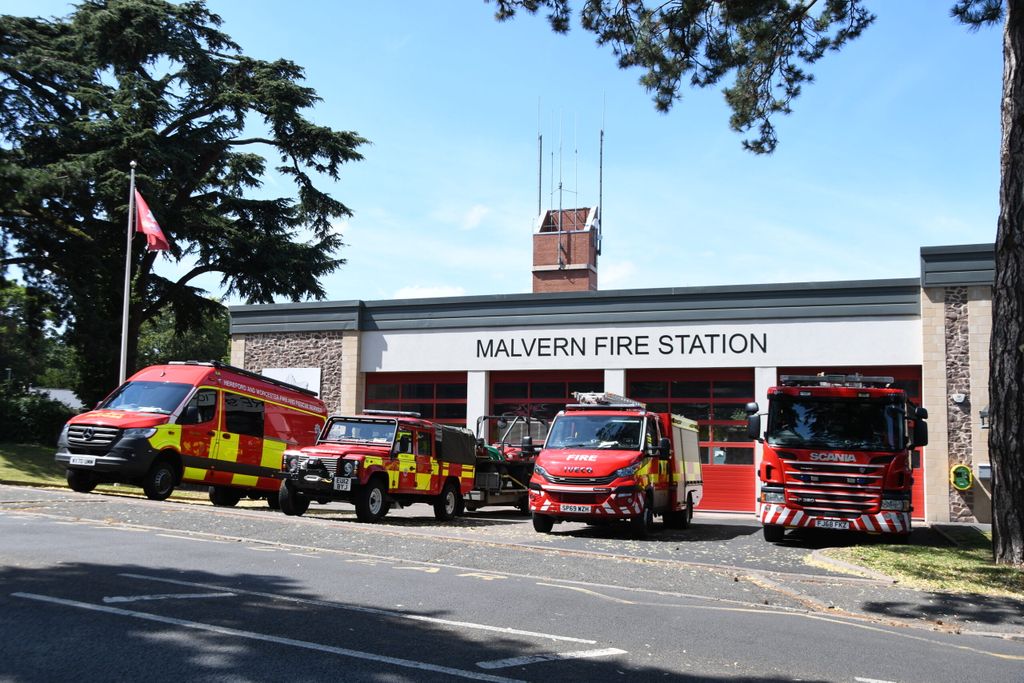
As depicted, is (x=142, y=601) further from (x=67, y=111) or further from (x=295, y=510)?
(x=67, y=111)

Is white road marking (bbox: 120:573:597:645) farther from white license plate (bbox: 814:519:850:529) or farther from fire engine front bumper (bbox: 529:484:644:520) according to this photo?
white license plate (bbox: 814:519:850:529)

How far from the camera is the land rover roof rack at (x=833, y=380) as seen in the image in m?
16.9

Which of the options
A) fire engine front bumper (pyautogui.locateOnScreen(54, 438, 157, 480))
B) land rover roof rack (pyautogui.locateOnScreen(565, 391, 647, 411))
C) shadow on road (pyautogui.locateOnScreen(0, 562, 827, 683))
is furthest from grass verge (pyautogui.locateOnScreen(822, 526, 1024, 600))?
fire engine front bumper (pyautogui.locateOnScreen(54, 438, 157, 480))

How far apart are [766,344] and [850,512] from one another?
394 inches

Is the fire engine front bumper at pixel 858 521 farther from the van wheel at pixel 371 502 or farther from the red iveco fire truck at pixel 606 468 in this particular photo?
the van wheel at pixel 371 502

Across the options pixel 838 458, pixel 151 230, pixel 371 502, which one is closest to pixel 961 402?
pixel 838 458

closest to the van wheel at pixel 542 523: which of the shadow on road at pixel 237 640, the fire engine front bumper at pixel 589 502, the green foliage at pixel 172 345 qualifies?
the fire engine front bumper at pixel 589 502

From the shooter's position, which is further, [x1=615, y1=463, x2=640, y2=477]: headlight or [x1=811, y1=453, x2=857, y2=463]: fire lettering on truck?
[x1=615, y1=463, x2=640, y2=477]: headlight

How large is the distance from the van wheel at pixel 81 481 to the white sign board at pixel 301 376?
1047cm

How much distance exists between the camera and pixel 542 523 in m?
16.9

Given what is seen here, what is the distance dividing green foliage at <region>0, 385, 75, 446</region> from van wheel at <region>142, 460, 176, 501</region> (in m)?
20.7

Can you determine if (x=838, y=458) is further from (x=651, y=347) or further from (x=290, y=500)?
(x=651, y=347)

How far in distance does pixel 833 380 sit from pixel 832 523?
270 cm

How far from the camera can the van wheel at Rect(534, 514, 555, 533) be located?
16859 mm
